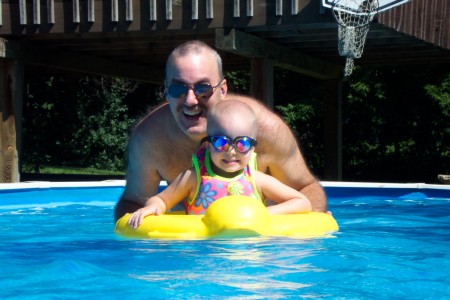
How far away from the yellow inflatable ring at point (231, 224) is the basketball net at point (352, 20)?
4.74 metres

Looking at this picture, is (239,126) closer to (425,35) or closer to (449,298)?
(449,298)

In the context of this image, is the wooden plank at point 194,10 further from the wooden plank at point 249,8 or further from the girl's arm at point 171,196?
the girl's arm at point 171,196

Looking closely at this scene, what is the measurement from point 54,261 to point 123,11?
645 centimetres

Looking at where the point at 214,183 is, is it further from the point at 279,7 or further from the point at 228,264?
the point at 279,7

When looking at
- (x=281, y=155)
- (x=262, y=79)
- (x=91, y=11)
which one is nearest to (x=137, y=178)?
(x=281, y=155)

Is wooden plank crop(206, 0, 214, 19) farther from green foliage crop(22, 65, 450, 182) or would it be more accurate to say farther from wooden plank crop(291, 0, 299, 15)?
green foliage crop(22, 65, 450, 182)

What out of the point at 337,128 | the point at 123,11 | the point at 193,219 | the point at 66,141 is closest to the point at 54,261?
the point at 193,219

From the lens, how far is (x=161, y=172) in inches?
194

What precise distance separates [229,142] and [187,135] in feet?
1.45

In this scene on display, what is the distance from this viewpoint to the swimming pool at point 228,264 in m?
3.18

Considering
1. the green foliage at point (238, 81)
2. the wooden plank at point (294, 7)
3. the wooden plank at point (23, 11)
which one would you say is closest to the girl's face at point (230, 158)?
the wooden plank at point (294, 7)

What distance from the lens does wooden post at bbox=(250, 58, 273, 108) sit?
10.6m

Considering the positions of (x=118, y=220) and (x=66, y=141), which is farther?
(x=66, y=141)

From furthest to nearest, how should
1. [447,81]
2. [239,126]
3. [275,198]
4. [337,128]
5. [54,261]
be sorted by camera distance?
[447,81] → [337,128] → [275,198] → [239,126] → [54,261]
